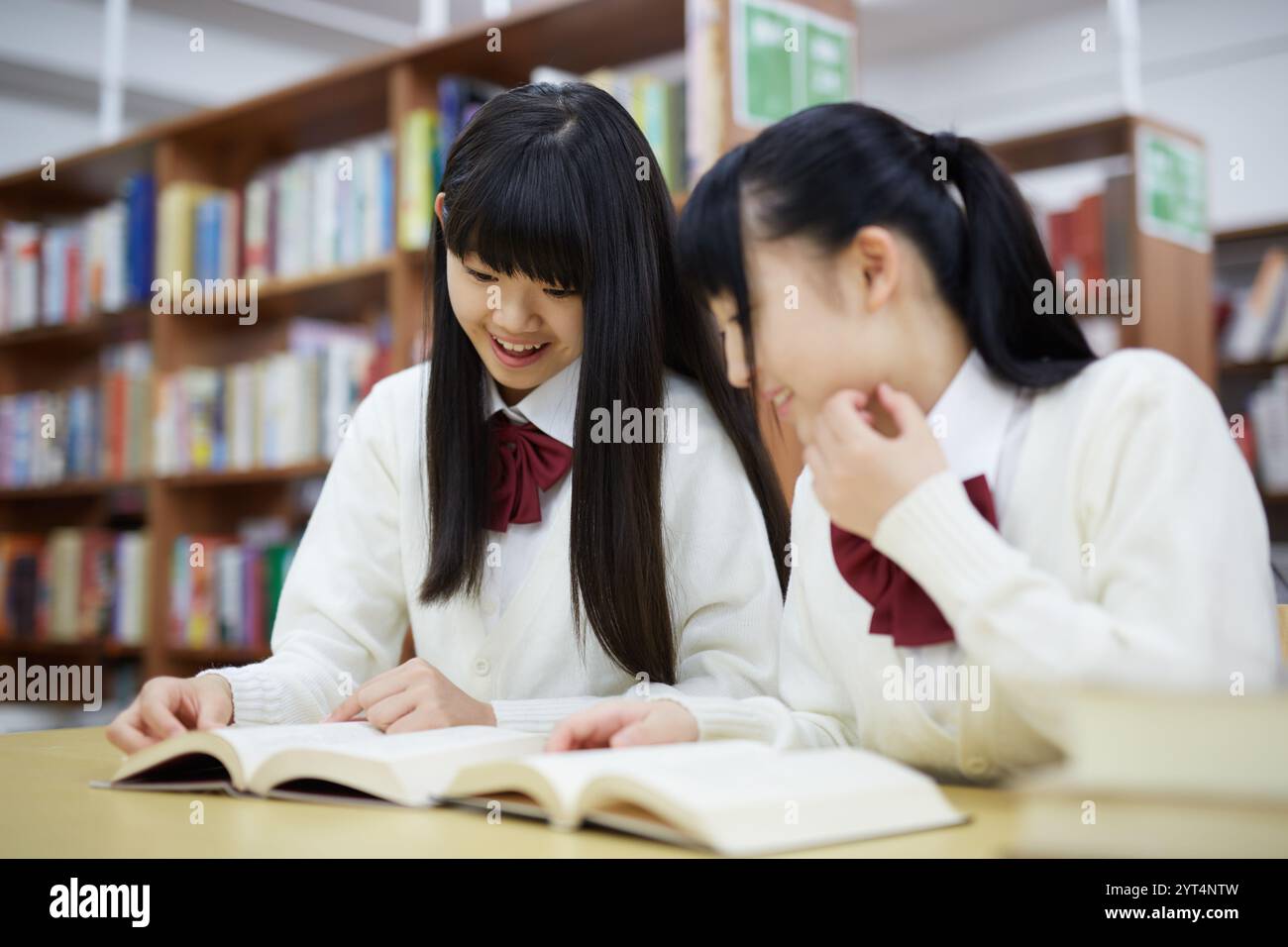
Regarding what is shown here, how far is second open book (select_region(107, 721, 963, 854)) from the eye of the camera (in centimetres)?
74

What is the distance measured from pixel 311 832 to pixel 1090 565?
583mm

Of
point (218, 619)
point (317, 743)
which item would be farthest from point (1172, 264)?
point (317, 743)

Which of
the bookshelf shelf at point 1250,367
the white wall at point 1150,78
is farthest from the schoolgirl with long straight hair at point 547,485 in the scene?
the white wall at point 1150,78

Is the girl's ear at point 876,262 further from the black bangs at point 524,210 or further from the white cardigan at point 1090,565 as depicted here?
the black bangs at point 524,210

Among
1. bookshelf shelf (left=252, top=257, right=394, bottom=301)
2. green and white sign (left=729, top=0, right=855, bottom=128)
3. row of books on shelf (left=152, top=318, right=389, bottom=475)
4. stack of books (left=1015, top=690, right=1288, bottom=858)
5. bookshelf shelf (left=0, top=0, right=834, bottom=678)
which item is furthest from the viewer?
row of books on shelf (left=152, top=318, right=389, bottom=475)

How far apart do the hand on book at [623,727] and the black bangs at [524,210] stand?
0.54m

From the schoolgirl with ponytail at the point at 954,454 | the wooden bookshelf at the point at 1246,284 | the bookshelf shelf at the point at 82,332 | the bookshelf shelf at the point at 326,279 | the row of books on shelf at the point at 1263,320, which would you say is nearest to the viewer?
the schoolgirl with ponytail at the point at 954,454

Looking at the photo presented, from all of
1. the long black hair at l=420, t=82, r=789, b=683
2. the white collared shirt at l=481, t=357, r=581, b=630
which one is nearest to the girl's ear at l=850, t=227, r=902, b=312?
the long black hair at l=420, t=82, r=789, b=683

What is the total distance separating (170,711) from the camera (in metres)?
1.25

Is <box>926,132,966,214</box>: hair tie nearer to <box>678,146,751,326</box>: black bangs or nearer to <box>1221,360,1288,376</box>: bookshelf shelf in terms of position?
<box>678,146,751,326</box>: black bangs

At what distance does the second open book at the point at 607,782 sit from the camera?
74 cm

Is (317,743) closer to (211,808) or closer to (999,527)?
(211,808)

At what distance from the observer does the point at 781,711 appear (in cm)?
115

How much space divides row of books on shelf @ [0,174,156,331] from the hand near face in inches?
128
